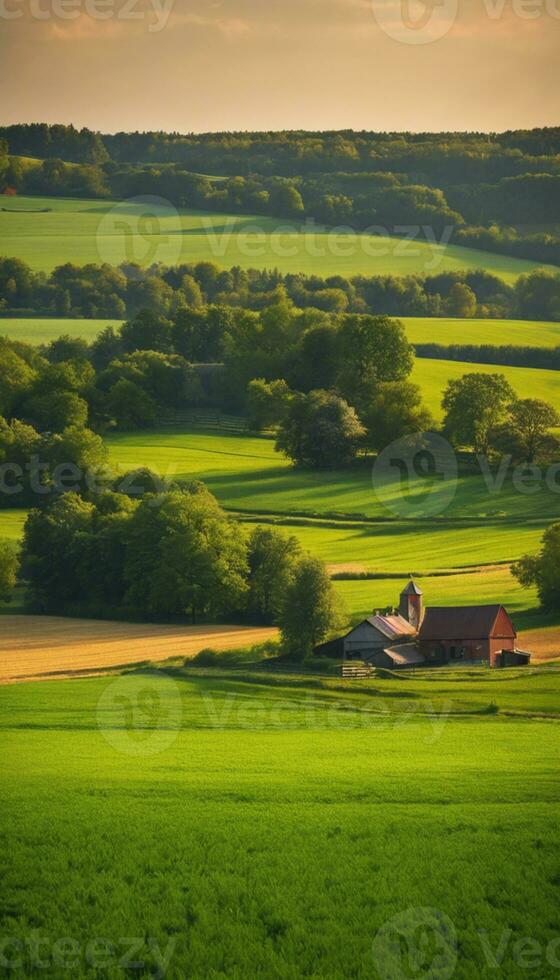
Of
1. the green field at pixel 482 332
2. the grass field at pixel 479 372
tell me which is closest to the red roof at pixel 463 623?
the grass field at pixel 479 372

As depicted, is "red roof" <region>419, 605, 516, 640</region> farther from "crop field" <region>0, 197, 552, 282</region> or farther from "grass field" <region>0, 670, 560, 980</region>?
"crop field" <region>0, 197, 552, 282</region>

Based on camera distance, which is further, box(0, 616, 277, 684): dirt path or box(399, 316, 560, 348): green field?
box(399, 316, 560, 348): green field

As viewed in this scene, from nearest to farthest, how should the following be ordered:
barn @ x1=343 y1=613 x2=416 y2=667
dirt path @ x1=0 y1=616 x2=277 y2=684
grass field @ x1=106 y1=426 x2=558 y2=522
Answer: dirt path @ x1=0 y1=616 x2=277 y2=684 → barn @ x1=343 y1=613 x2=416 y2=667 → grass field @ x1=106 y1=426 x2=558 y2=522

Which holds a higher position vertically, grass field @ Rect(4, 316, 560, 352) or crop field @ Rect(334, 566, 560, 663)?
grass field @ Rect(4, 316, 560, 352)

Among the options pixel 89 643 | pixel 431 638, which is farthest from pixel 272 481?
pixel 431 638

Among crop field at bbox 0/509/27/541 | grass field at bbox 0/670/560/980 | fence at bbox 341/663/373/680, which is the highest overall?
crop field at bbox 0/509/27/541

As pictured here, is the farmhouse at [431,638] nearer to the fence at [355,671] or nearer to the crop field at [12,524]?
the fence at [355,671]

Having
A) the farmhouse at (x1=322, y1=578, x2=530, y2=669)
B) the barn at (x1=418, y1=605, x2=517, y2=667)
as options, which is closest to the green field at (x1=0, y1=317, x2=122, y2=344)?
the farmhouse at (x1=322, y1=578, x2=530, y2=669)

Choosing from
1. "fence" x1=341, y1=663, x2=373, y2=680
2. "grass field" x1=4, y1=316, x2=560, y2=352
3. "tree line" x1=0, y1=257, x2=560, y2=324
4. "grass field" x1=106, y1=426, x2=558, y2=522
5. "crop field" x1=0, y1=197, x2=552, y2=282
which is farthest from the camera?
"crop field" x1=0, y1=197, x2=552, y2=282
